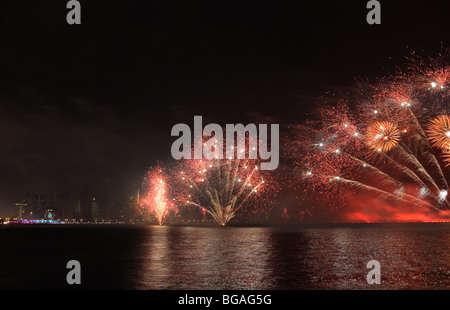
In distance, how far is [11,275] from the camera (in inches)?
531

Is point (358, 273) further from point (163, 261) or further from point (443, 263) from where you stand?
point (163, 261)

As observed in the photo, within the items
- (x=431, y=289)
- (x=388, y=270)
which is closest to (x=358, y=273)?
(x=388, y=270)

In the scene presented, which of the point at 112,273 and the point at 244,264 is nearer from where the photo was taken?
the point at 112,273

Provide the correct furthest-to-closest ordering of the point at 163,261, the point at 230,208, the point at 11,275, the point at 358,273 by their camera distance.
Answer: the point at 230,208 → the point at 163,261 → the point at 11,275 → the point at 358,273

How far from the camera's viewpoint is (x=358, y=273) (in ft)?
41.6

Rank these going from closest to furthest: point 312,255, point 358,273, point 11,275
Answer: point 358,273 < point 11,275 < point 312,255
